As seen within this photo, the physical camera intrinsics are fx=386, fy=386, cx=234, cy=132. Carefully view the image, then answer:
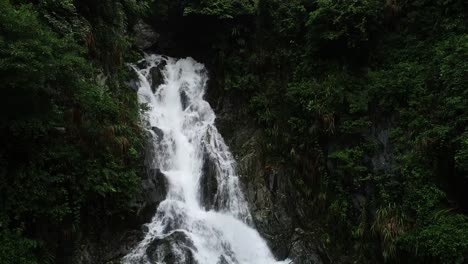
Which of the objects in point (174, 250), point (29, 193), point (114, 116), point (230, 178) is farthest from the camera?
point (230, 178)

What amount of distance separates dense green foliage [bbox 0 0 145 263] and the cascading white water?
1.43m

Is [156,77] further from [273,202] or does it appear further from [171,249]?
[171,249]

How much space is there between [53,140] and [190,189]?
4.96m

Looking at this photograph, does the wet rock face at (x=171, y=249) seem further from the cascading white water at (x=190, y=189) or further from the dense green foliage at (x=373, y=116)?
the dense green foliage at (x=373, y=116)

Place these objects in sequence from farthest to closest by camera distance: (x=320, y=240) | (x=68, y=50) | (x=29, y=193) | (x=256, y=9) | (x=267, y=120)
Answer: (x=256, y=9)
(x=267, y=120)
(x=320, y=240)
(x=68, y=50)
(x=29, y=193)

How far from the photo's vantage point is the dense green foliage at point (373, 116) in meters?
9.69

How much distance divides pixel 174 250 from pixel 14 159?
429cm

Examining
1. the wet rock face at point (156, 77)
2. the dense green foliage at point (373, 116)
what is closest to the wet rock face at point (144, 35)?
the wet rock face at point (156, 77)

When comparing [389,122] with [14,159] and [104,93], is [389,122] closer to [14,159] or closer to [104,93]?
[104,93]

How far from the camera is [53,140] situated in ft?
28.6

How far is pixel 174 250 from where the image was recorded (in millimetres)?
9781

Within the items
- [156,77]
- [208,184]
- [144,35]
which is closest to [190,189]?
[208,184]

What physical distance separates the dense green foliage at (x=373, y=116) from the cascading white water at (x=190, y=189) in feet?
6.25

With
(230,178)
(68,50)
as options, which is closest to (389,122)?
(230,178)
